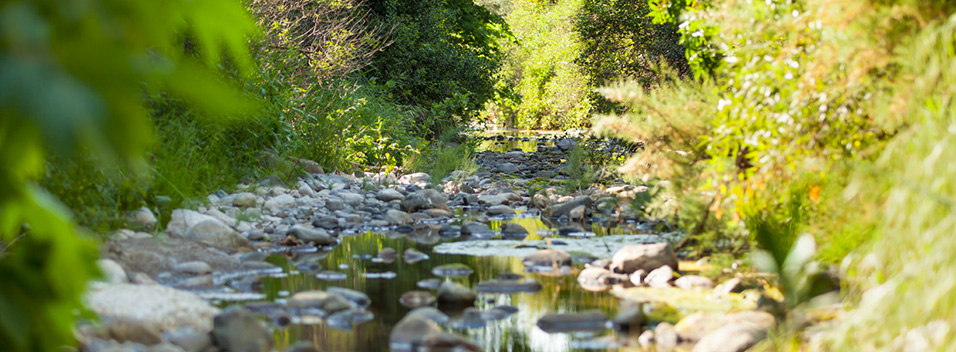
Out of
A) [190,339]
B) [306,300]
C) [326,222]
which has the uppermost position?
[326,222]

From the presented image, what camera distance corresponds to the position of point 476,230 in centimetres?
605

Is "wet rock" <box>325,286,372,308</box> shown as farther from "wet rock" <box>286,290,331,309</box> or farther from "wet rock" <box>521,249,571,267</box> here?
"wet rock" <box>521,249,571,267</box>

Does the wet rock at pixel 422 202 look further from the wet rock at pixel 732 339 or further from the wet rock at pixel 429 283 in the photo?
the wet rock at pixel 732 339

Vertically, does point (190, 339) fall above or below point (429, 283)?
below

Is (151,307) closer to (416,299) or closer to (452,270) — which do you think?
(416,299)

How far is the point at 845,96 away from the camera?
3312mm

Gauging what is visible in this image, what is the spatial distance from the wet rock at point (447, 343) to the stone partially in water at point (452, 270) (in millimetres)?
1503

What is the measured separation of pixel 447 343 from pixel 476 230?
3.17 metres

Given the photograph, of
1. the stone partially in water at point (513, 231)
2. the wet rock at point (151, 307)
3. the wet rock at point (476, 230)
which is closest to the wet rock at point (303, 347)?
the wet rock at point (151, 307)

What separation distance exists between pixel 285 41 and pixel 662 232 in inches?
196

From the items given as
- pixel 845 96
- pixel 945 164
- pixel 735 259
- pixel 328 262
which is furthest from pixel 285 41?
pixel 945 164

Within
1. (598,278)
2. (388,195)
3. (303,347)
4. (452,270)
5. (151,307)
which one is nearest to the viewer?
(303,347)

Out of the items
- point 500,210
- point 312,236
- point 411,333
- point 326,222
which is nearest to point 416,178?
point 500,210

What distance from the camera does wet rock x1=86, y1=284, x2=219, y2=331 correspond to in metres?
3.03
